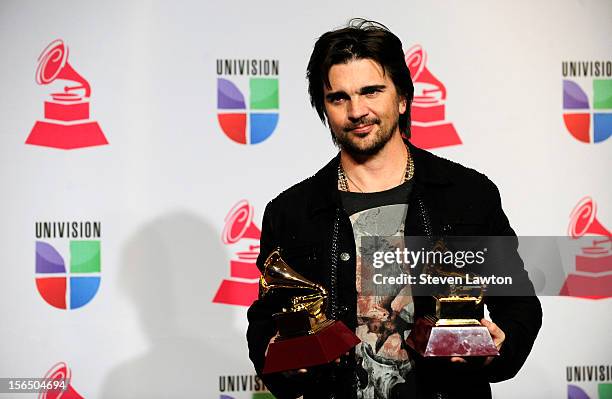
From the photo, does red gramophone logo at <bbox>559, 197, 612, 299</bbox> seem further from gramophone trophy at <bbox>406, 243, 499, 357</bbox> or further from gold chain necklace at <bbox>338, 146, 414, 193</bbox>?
gramophone trophy at <bbox>406, 243, 499, 357</bbox>

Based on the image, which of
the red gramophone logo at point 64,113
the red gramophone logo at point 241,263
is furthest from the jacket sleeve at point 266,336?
the red gramophone logo at point 64,113

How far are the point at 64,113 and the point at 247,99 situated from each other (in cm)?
80

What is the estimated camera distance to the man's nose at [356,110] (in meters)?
2.27

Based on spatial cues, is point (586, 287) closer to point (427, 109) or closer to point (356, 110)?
point (427, 109)

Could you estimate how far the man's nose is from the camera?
7.44ft

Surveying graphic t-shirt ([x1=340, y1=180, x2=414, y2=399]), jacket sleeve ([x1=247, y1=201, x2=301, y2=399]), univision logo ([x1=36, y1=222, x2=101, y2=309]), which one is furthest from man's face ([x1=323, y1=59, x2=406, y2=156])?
univision logo ([x1=36, y1=222, x2=101, y2=309])

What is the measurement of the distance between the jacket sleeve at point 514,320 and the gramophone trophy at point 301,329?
410 mm

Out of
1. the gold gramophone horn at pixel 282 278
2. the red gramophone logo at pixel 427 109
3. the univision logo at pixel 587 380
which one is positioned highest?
the red gramophone logo at pixel 427 109

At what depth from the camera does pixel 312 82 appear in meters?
2.54

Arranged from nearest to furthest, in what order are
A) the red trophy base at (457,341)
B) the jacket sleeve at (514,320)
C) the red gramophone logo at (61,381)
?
the red trophy base at (457,341) → the jacket sleeve at (514,320) → the red gramophone logo at (61,381)

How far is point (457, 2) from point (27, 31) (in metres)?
1.91

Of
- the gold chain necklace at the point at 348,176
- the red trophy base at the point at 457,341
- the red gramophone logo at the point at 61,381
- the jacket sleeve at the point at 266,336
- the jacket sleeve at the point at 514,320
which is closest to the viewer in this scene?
the red trophy base at the point at 457,341

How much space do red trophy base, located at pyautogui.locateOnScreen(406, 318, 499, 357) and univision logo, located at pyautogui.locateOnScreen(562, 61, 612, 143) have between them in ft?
5.68

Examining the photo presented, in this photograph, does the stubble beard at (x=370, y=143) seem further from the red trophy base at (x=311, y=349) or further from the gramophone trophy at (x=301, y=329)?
the red trophy base at (x=311, y=349)
